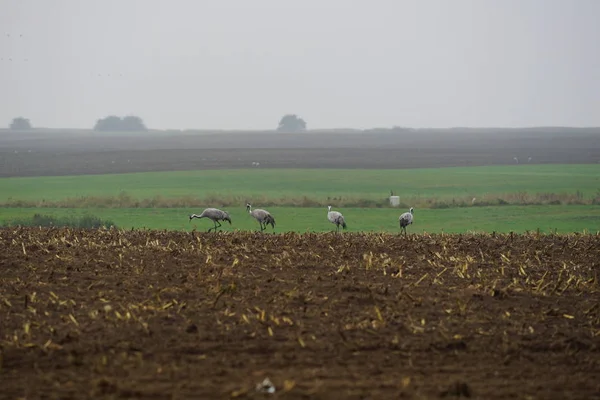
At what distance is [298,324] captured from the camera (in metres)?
13.3

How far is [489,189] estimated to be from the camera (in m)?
68.6

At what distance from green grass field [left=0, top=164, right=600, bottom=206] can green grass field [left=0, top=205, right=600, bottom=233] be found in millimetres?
8530

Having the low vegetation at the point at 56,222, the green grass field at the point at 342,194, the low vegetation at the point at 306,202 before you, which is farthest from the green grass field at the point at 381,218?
the low vegetation at the point at 306,202

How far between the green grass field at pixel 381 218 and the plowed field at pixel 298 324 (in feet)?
68.3

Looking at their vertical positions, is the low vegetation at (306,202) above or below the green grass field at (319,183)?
above

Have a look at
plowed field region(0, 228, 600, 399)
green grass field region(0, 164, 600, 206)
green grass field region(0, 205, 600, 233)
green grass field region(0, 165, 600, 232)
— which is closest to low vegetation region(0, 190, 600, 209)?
green grass field region(0, 165, 600, 232)

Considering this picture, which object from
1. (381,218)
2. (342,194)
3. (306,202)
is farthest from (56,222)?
(342,194)

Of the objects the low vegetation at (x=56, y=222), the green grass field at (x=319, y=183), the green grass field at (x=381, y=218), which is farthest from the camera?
the green grass field at (x=319, y=183)

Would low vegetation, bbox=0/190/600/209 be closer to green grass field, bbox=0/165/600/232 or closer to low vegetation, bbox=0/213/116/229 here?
green grass field, bbox=0/165/600/232

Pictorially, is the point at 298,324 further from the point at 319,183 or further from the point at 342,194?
the point at 319,183

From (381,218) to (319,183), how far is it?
3009cm

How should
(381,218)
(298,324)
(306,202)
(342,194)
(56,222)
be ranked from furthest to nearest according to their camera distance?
(342,194)
(306,202)
(381,218)
(56,222)
(298,324)

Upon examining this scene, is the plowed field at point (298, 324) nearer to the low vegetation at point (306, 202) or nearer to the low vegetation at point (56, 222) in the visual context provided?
the low vegetation at point (56, 222)

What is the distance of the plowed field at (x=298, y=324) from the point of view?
10.9 m
